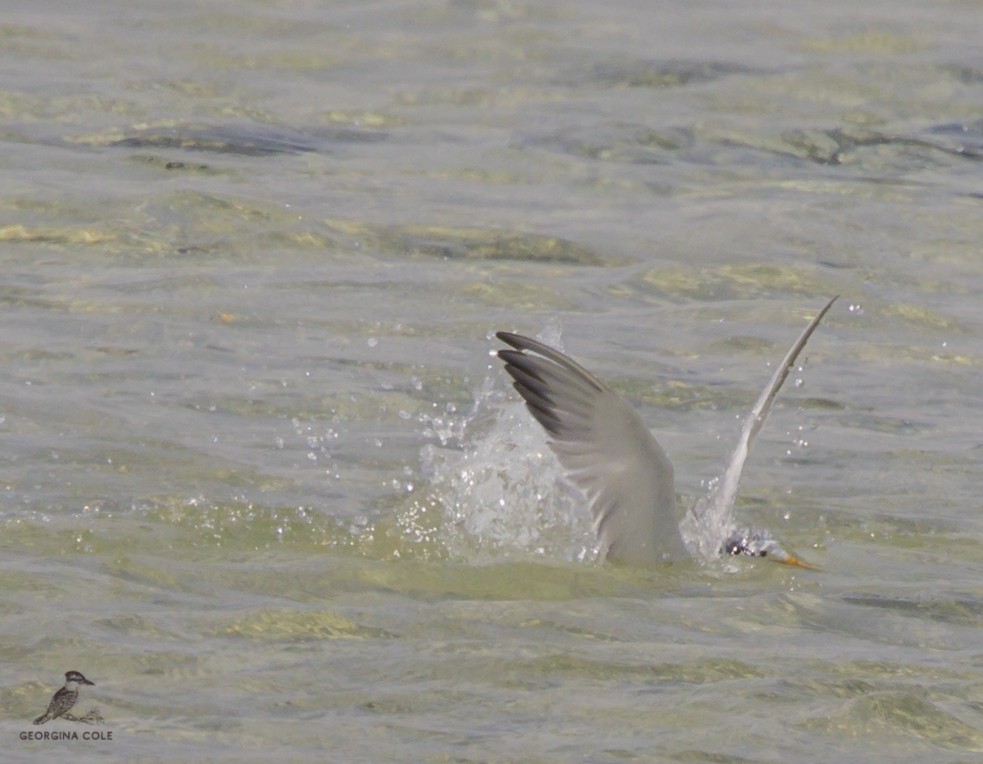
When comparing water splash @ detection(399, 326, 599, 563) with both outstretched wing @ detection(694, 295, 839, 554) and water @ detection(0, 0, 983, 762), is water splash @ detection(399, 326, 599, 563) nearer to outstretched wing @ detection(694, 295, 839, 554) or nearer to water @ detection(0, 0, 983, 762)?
water @ detection(0, 0, 983, 762)

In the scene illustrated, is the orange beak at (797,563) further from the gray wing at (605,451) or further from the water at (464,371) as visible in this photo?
the gray wing at (605,451)

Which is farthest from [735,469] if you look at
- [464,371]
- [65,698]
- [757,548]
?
[65,698]

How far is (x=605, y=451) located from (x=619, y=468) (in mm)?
69

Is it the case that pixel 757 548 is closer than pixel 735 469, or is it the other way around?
pixel 757 548

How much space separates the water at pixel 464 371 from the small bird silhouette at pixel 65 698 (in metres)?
0.04

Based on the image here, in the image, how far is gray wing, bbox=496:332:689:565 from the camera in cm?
529

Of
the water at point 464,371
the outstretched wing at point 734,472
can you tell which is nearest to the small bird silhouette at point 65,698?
the water at point 464,371

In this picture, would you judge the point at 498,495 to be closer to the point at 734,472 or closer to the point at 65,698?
the point at 734,472

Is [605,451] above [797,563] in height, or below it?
above

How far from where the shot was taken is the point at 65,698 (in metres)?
4.01

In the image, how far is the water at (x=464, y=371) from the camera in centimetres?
431

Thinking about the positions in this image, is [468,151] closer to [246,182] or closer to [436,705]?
[246,182]

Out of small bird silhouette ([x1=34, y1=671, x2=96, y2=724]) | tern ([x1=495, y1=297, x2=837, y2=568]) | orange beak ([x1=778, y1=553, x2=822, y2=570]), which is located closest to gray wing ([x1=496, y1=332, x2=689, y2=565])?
tern ([x1=495, y1=297, x2=837, y2=568])

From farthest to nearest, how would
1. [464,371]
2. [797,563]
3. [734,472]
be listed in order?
[464,371], [734,472], [797,563]
